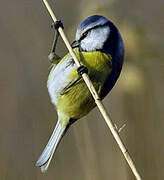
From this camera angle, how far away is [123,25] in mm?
964

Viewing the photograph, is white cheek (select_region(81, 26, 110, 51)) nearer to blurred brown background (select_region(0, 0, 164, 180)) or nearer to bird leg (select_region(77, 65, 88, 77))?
bird leg (select_region(77, 65, 88, 77))

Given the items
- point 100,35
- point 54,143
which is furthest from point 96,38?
point 54,143

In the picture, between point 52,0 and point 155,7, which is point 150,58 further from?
point 52,0

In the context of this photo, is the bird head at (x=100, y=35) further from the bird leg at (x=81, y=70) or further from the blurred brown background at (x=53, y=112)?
the blurred brown background at (x=53, y=112)

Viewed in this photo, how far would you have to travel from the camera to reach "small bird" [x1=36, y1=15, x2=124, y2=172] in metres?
0.69

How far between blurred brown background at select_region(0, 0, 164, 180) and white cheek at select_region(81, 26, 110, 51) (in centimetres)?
17

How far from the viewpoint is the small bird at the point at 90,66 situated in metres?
0.69

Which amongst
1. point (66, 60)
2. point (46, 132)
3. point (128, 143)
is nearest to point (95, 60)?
point (66, 60)

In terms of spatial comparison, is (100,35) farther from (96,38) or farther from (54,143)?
(54,143)

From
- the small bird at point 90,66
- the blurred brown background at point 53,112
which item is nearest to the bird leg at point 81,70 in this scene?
the small bird at point 90,66

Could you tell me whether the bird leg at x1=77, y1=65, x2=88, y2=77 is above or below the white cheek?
below

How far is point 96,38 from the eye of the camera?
69 centimetres

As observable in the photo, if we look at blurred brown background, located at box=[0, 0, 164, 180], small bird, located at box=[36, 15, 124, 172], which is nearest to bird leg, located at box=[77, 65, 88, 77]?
small bird, located at box=[36, 15, 124, 172]

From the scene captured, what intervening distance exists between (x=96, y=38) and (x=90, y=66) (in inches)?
1.4
